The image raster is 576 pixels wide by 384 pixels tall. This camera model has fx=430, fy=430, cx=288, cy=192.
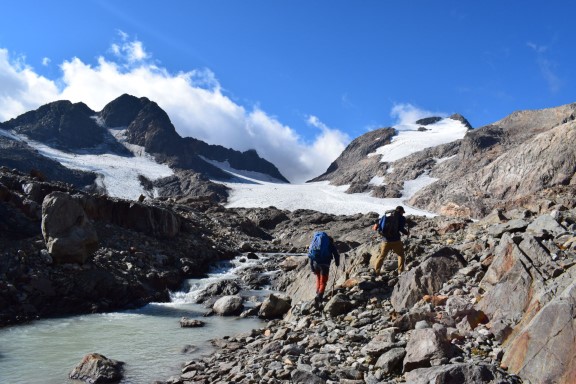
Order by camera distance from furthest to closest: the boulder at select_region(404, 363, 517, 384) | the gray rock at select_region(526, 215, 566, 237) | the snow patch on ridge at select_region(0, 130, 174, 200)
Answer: the snow patch on ridge at select_region(0, 130, 174, 200), the gray rock at select_region(526, 215, 566, 237), the boulder at select_region(404, 363, 517, 384)

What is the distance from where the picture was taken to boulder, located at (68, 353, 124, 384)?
30.1 feet

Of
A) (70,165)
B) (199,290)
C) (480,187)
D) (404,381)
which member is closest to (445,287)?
→ (404,381)

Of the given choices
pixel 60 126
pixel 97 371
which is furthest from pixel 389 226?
pixel 60 126

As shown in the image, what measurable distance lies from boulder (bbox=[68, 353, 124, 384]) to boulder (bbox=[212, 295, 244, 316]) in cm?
734

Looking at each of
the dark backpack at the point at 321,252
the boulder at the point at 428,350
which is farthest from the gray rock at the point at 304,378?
the dark backpack at the point at 321,252

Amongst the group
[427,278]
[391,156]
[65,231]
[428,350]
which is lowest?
[428,350]

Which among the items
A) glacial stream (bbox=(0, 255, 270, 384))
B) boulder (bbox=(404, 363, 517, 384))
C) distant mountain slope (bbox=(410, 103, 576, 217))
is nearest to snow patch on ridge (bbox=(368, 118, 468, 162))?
distant mountain slope (bbox=(410, 103, 576, 217))

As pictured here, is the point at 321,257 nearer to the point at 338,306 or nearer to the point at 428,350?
the point at 338,306

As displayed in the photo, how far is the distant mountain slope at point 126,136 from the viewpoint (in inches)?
4555

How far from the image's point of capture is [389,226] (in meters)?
12.7

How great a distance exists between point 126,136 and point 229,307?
501ft

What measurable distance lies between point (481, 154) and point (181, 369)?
359ft

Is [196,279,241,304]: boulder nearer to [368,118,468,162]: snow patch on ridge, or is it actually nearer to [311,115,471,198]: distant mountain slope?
[311,115,471,198]: distant mountain slope

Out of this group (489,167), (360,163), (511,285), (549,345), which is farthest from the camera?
(360,163)
